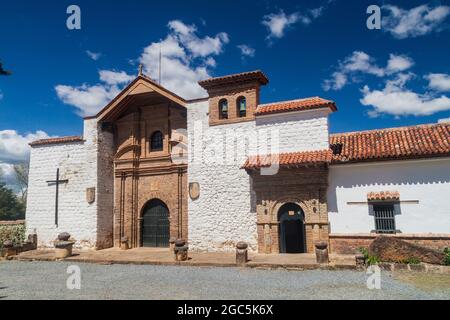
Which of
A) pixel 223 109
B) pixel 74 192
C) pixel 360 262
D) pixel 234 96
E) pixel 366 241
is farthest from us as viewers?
pixel 74 192

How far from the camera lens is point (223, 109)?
1642cm

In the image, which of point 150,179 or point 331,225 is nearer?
point 331,225

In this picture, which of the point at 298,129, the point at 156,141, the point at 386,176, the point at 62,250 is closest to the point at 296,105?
the point at 298,129

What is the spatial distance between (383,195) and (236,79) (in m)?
7.95

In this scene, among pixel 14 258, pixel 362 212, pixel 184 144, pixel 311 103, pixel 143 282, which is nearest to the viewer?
pixel 143 282

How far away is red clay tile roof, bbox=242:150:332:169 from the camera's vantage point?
44.1 ft

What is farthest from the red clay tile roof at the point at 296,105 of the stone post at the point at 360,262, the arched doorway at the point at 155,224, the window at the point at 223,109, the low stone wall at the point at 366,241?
the arched doorway at the point at 155,224

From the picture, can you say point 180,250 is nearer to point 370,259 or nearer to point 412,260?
point 370,259

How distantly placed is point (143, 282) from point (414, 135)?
12.3 m
